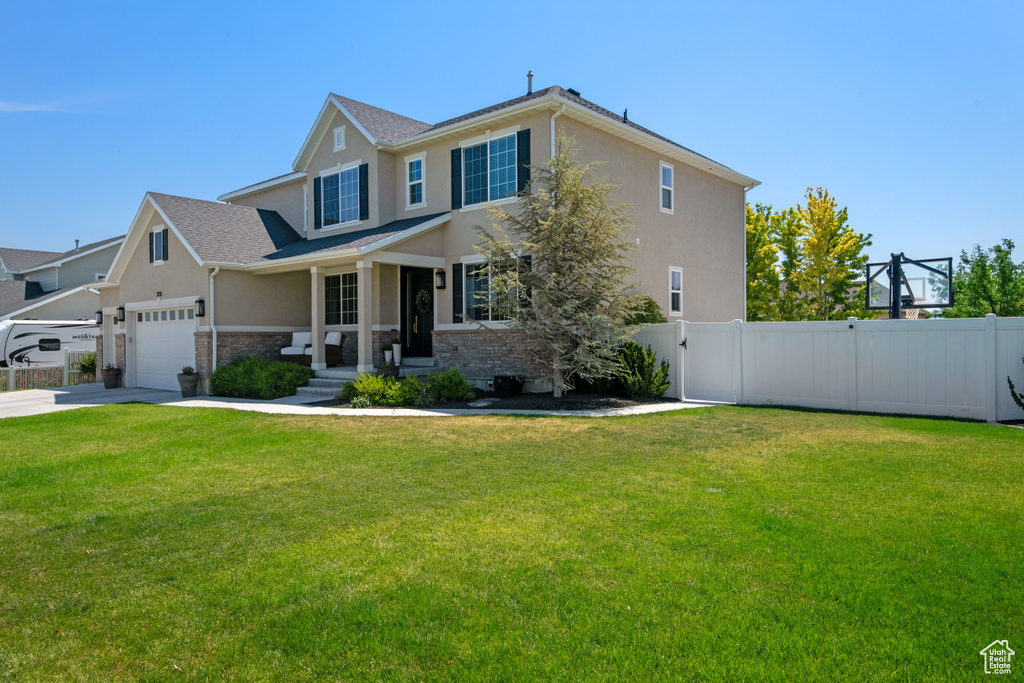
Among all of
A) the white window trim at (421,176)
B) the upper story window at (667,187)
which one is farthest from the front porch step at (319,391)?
the upper story window at (667,187)

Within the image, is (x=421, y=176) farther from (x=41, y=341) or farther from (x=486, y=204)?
(x=41, y=341)

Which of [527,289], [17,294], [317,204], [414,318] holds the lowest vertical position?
[414,318]

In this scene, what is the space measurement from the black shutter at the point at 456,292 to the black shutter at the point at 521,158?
2684mm

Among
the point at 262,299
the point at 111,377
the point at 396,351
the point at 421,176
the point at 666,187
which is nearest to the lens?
the point at 396,351

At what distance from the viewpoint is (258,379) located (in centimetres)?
1569

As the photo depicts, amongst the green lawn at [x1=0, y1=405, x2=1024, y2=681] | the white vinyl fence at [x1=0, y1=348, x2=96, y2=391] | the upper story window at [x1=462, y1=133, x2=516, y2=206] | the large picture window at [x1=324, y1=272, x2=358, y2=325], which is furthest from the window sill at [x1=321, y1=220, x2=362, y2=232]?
the white vinyl fence at [x1=0, y1=348, x2=96, y2=391]

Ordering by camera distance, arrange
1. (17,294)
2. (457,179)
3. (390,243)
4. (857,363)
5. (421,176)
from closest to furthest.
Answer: (857,363) → (390,243) → (457,179) → (421,176) → (17,294)

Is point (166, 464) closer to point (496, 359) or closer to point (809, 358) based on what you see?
point (496, 359)

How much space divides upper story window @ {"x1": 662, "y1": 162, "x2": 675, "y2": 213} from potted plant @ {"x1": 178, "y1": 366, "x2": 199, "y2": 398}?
1381 cm

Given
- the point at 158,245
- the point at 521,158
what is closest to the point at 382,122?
the point at 521,158

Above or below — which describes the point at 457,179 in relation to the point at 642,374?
above

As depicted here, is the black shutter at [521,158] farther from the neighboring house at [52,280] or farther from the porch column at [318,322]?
the neighboring house at [52,280]

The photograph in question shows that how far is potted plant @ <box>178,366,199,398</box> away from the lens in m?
16.8

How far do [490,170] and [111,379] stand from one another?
47.6 ft
